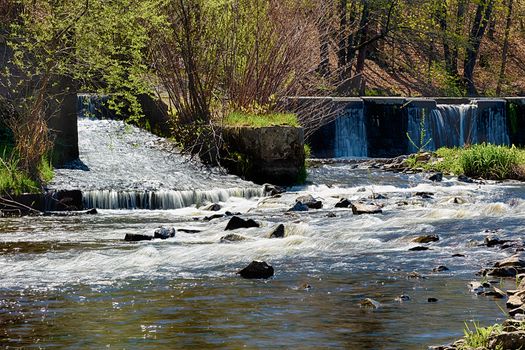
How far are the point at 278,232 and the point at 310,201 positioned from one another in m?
3.90

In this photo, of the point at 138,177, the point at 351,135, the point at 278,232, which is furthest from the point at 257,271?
the point at 351,135

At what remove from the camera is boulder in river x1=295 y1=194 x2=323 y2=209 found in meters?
17.8

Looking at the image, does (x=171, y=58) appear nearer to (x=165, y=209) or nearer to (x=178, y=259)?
(x=165, y=209)

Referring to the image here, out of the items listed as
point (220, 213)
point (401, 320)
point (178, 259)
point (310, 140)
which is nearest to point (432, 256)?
point (178, 259)

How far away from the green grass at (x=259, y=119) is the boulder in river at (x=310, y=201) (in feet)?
9.68

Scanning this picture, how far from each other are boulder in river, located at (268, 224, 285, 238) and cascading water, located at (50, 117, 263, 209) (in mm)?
4694

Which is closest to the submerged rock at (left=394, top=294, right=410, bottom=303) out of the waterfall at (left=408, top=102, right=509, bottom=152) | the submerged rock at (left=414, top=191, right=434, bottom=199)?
the submerged rock at (left=414, top=191, right=434, bottom=199)

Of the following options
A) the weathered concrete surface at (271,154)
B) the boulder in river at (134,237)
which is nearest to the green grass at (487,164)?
the weathered concrete surface at (271,154)

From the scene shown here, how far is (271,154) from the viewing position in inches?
814

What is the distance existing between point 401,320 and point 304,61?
14.7 meters

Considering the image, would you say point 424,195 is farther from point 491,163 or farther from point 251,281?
point 251,281

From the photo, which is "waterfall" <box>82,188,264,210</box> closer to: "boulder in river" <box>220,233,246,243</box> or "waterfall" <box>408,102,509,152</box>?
"boulder in river" <box>220,233,246,243</box>

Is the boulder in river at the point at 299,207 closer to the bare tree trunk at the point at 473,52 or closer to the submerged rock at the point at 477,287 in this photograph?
the submerged rock at the point at 477,287

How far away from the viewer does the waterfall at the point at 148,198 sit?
1816 centimetres
